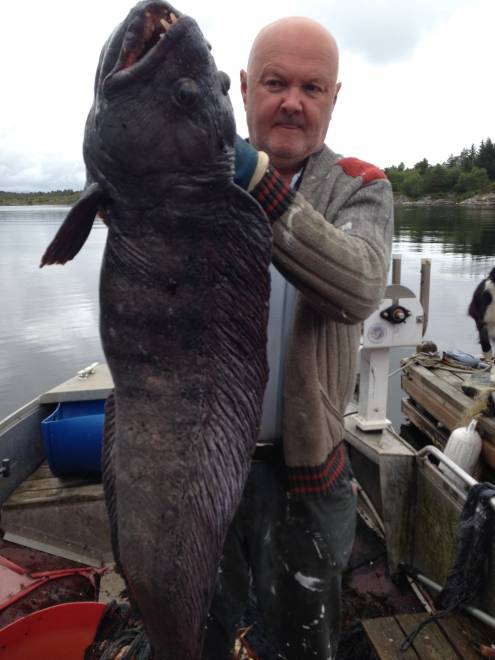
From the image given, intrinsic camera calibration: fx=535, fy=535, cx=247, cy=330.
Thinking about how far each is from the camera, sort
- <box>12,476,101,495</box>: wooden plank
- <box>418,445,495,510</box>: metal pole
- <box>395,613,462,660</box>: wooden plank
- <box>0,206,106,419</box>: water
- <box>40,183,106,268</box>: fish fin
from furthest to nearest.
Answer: <box>0,206,106,419</box>: water < <box>12,476,101,495</box>: wooden plank < <box>418,445,495,510</box>: metal pole < <box>395,613,462,660</box>: wooden plank < <box>40,183,106,268</box>: fish fin

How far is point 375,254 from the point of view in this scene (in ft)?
6.03

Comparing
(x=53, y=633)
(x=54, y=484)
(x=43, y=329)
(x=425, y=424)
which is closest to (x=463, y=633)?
(x=53, y=633)

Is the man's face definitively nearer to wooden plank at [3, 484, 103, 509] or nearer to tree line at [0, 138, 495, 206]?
wooden plank at [3, 484, 103, 509]

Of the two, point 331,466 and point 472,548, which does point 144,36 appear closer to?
point 331,466

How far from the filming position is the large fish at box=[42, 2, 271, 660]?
5.07ft

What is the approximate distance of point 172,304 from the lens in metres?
1.66

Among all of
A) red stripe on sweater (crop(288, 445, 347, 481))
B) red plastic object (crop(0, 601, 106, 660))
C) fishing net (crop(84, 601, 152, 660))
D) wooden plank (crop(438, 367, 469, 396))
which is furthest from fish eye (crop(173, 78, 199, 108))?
wooden plank (crop(438, 367, 469, 396))

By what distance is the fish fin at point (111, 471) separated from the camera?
5.98ft

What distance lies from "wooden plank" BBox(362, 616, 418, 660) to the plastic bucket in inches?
104

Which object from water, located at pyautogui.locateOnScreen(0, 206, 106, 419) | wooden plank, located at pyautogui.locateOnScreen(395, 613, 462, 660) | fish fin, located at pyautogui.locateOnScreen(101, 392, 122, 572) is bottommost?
water, located at pyautogui.locateOnScreen(0, 206, 106, 419)

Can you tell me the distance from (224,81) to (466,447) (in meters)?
6.30

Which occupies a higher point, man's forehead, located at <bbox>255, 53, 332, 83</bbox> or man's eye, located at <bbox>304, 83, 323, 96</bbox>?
man's forehead, located at <bbox>255, 53, 332, 83</bbox>

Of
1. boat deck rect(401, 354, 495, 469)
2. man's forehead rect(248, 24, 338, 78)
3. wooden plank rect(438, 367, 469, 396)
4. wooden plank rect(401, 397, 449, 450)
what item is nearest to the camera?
man's forehead rect(248, 24, 338, 78)

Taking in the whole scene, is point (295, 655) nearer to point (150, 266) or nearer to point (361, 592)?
point (150, 266)
